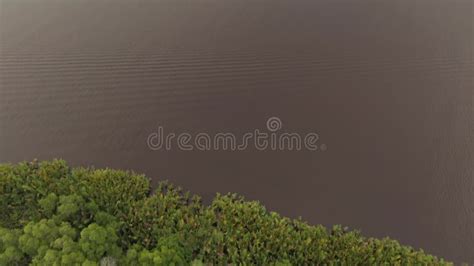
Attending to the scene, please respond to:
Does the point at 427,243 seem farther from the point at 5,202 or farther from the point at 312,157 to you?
the point at 5,202

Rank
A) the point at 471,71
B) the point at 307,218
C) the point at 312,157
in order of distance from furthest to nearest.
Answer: the point at 471,71 < the point at 312,157 < the point at 307,218

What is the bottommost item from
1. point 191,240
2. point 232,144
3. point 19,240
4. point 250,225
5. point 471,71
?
point 19,240

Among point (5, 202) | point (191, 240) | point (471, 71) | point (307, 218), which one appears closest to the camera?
point (191, 240)

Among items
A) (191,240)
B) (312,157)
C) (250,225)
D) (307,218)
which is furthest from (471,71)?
(191,240)

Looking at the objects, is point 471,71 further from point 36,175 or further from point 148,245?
point 36,175

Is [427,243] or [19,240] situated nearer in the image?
[19,240]

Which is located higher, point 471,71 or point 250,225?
point 471,71
